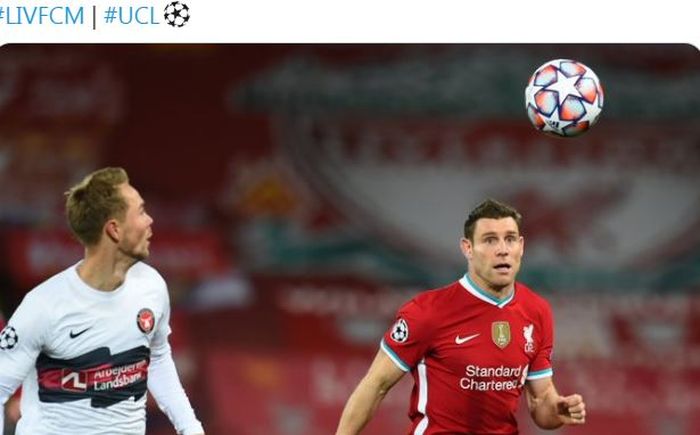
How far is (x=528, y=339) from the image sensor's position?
21.1 feet

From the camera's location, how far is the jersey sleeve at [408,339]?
6.28m

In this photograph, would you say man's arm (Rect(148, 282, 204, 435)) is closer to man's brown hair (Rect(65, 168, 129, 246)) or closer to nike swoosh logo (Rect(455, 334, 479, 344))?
man's brown hair (Rect(65, 168, 129, 246))

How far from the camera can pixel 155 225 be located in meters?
12.3

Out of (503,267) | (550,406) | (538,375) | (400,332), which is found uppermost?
(503,267)

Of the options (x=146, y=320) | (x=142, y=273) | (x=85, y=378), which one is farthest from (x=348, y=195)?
(x=85, y=378)

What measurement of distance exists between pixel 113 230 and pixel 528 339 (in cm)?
193

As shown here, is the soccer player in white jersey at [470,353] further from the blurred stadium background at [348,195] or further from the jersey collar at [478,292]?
the blurred stadium background at [348,195]

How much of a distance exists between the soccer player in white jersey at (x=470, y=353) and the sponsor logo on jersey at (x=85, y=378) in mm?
1048

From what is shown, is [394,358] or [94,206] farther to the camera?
[394,358]

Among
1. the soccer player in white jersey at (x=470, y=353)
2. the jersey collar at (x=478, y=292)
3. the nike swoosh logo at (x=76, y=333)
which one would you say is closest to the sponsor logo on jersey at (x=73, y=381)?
the nike swoosh logo at (x=76, y=333)

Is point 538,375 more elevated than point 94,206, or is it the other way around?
point 94,206

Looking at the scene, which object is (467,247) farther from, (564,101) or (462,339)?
(564,101)

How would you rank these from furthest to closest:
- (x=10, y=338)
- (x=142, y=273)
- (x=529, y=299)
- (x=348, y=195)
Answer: (x=348, y=195) < (x=529, y=299) < (x=142, y=273) < (x=10, y=338)

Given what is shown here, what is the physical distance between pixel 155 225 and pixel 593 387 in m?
3.98
